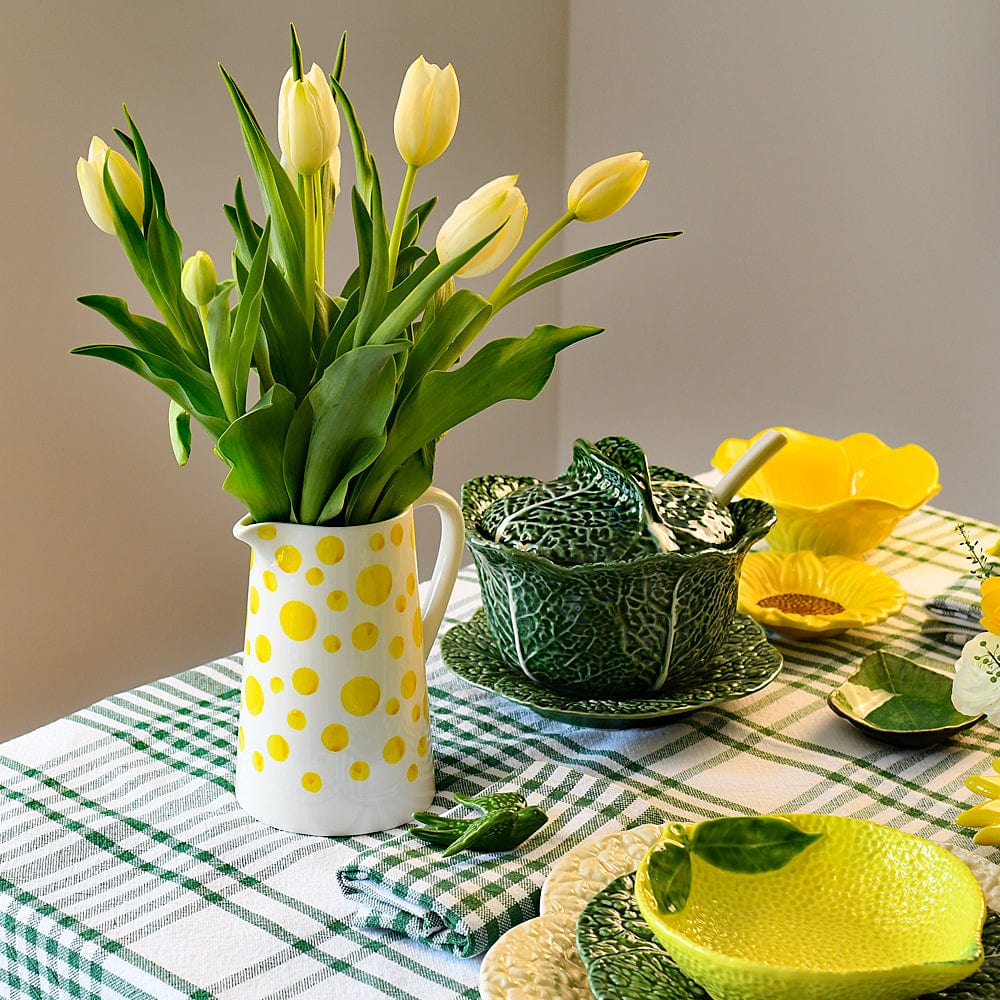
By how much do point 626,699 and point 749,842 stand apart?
25 centimetres

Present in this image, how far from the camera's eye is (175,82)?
205cm

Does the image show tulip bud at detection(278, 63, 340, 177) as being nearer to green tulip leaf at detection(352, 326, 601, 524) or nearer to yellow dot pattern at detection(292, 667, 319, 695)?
green tulip leaf at detection(352, 326, 601, 524)

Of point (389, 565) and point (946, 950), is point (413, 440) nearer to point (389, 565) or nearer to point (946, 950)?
point (389, 565)

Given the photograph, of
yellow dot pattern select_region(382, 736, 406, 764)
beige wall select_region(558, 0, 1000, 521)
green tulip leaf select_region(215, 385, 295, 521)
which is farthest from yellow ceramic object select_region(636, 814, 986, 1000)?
beige wall select_region(558, 0, 1000, 521)

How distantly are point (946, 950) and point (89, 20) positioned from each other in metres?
1.85

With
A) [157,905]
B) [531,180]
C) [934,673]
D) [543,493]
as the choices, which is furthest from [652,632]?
[531,180]

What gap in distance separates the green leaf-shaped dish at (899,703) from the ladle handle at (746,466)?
0.18 metres

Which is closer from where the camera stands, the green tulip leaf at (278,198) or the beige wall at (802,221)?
the green tulip leaf at (278,198)

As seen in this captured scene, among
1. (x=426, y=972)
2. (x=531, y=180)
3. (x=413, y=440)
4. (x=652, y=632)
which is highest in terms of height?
(x=531, y=180)

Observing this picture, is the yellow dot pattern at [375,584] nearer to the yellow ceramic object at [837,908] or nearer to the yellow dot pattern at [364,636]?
the yellow dot pattern at [364,636]

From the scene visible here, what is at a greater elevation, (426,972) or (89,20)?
(89,20)

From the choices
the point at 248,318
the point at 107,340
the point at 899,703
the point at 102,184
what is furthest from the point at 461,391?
the point at 107,340

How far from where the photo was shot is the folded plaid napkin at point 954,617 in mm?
1111

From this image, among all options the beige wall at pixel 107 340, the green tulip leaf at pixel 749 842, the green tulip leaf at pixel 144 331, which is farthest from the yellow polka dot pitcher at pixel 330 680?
the beige wall at pixel 107 340
